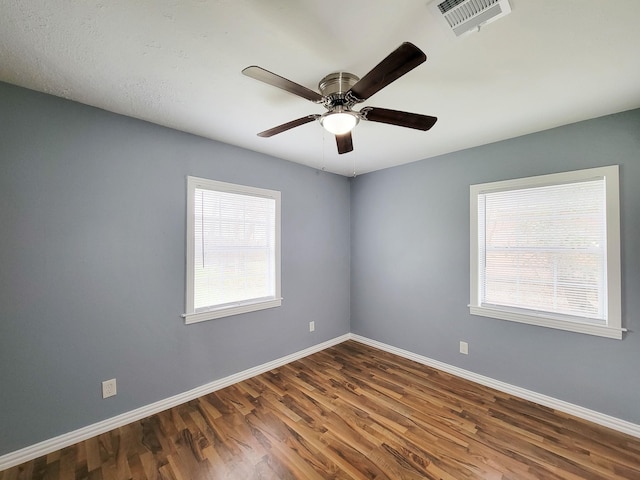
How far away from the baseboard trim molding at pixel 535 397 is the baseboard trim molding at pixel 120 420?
1713 millimetres

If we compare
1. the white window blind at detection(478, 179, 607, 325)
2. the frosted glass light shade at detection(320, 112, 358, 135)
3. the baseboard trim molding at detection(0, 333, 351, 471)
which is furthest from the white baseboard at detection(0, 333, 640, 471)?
the frosted glass light shade at detection(320, 112, 358, 135)

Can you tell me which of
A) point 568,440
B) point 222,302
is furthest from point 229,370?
point 568,440

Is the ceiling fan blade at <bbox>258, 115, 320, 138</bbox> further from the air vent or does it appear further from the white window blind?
the white window blind

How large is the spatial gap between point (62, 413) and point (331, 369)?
233 cm

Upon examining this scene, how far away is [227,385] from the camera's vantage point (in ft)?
8.97

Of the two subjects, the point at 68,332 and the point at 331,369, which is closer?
the point at 68,332

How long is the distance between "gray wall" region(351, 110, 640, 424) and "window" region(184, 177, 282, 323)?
145 cm

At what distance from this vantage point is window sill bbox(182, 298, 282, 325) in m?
2.52

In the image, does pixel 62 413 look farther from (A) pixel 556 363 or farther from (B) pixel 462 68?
(A) pixel 556 363

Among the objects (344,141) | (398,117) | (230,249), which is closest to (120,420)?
(230,249)

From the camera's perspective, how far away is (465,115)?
2.19m

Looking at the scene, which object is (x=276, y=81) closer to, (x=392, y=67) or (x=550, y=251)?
(x=392, y=67)

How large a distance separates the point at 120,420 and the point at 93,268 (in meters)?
1.22

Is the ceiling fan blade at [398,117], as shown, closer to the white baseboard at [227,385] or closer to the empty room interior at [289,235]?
the empty room interior at [289,235]
